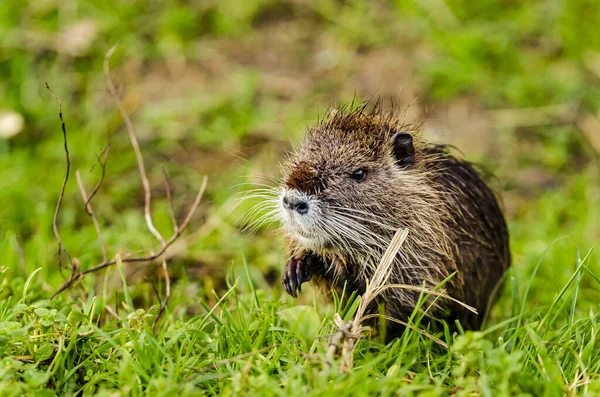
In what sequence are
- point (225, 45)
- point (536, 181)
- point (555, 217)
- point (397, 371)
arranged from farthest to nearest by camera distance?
point (225, 45) → point (536, 181) → point (555, 217) → point (397, 371)

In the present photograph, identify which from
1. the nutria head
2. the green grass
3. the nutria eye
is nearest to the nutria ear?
the nutria head

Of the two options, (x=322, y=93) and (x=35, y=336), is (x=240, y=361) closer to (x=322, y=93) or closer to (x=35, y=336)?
(x=35, y=336)

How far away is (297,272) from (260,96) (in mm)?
3510

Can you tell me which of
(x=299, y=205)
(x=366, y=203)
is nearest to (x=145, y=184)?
(x=299, y=205)

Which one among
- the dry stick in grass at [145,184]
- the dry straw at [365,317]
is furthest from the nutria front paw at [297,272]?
the dry stick in grass at [145,184]

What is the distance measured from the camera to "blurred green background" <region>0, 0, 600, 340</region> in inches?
218

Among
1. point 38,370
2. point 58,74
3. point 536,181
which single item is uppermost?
point 58,74

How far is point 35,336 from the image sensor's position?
3062 millimetres

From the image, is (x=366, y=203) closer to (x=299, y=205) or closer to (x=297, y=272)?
(x=299, y=205)

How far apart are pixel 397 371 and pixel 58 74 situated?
16.6 ft

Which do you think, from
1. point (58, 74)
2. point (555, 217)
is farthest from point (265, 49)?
point (555, 217)

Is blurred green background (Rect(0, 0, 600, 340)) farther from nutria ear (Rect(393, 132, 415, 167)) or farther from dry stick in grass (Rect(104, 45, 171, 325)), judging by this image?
nutria ear (Rect(393, 132, 415, 167))

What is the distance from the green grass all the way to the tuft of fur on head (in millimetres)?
299

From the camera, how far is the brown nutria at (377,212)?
343 centimetres
